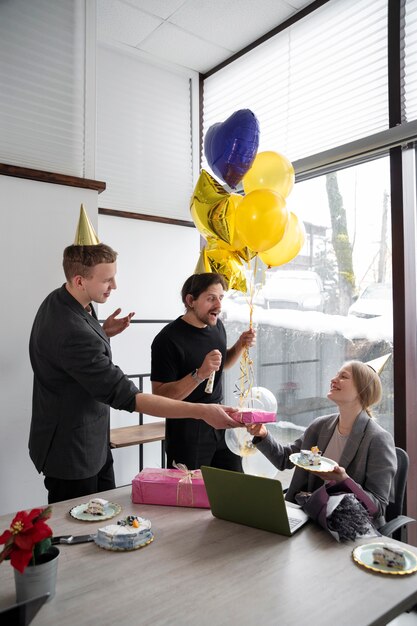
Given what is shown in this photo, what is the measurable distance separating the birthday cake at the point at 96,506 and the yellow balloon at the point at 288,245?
1.19m

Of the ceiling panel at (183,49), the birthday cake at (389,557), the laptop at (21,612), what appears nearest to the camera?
the laptop at (21,612)

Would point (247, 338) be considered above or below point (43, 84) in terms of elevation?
below

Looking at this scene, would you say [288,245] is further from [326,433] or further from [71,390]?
[71,390]

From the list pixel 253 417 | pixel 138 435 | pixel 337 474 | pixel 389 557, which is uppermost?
pixel 253 417

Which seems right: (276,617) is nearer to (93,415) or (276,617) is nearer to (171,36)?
(93,415)

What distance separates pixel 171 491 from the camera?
1.52m

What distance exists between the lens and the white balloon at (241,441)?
1.73 meters

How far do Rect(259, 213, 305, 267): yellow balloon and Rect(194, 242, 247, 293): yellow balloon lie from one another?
204mm

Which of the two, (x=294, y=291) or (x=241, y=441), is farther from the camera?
(x=294, y=291)

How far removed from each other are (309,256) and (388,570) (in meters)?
2.01

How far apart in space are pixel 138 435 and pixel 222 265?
4.34 feet

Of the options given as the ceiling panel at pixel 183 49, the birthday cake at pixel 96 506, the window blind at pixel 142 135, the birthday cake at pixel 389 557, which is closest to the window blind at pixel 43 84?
the window blind at pixel 142 135

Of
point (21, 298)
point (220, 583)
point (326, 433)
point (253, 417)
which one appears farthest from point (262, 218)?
point (21, 298)

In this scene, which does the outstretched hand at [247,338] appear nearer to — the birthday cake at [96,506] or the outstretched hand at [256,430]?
the outstretched hand at [256,430]
